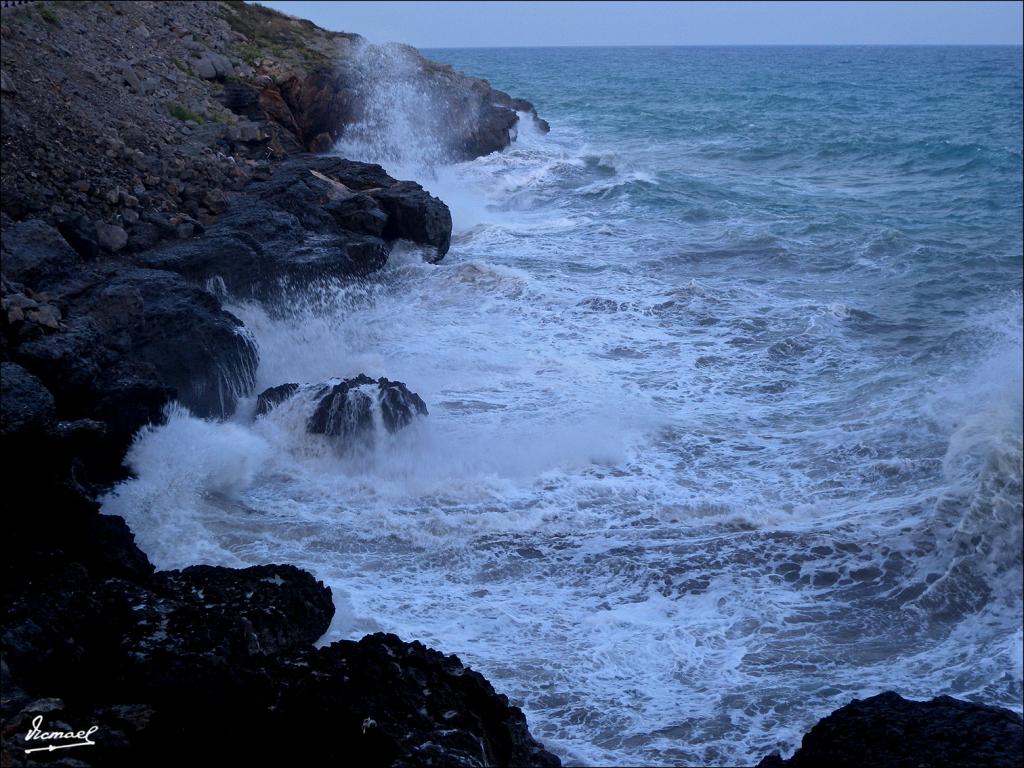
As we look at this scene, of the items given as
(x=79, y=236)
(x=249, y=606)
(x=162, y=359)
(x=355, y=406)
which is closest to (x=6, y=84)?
(x=79, y=236)

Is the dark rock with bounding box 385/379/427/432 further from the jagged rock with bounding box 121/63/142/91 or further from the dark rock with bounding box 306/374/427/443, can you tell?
the jagged rock with bounding box 121/63/142/91

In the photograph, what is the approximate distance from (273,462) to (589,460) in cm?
314

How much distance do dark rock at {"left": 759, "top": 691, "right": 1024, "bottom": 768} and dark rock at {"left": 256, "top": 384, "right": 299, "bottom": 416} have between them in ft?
22.3

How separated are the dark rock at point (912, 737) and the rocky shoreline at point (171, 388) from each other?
0.05 feet

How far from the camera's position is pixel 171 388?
9703 millimetres

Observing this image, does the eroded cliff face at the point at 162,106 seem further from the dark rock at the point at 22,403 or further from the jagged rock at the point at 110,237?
the dark rock at the point at 22,403

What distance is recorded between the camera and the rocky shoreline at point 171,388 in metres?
5.07

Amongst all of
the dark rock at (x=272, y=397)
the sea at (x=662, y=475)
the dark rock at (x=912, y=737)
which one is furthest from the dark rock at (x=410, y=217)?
the dark rock at (x=912, y=737)

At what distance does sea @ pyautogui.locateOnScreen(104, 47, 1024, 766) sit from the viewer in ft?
22.0

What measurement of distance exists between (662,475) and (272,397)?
4320 mm

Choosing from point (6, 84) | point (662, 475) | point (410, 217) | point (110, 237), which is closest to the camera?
point (662, 475)

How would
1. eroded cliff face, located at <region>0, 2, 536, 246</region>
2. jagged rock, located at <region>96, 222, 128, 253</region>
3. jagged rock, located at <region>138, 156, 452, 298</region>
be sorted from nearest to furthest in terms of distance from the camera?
jagged rock, located at <region>96, 222, 128, 253</region>
jagged rock, located at <region>138, 156, 452, 298</region>
eroded cliff face, located at <region>0, 2, 536, 246</region>

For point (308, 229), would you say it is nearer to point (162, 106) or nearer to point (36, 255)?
point (162, 106)


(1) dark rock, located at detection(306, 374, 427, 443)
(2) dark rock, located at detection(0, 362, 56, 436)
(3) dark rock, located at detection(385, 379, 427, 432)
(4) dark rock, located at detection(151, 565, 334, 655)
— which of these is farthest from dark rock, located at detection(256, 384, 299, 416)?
(4) dark rock, located at detection(151, 565, 334, 655)
